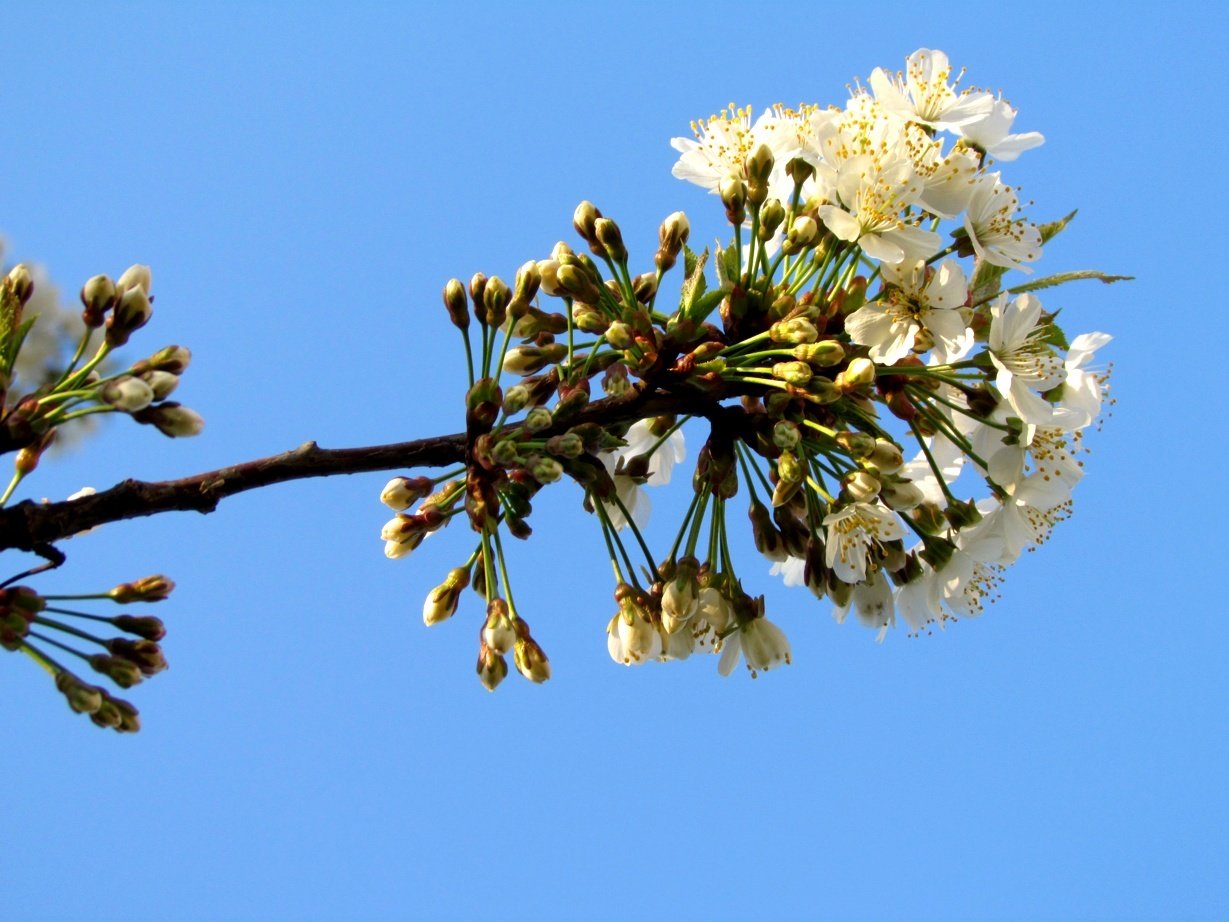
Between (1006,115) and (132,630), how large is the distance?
2732mm

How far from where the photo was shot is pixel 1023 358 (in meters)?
3.00

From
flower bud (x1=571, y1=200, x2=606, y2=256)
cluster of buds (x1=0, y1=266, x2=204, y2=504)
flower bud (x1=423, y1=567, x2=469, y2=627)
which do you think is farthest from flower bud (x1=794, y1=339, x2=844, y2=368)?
cluster of buds (x1=0, y1=266, x2=204, y2=504)

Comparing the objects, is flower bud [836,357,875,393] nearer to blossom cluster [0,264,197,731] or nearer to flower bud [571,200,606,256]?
flower bud [571,200,606,256]

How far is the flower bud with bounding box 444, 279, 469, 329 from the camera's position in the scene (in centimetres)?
293

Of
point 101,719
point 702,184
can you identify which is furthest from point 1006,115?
point 101,719

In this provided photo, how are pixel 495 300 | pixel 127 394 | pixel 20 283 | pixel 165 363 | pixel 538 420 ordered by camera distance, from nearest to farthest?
1. pixel 127 394
2. pixel 165 363
3. pixel 20 283
4. pixel 538 420
5. pixel 495 300

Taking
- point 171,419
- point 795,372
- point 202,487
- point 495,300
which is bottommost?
point 202,487

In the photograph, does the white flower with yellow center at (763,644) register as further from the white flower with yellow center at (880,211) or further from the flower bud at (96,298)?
the flower bud at (96,298)

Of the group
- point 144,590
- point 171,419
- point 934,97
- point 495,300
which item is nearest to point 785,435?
point 495,300

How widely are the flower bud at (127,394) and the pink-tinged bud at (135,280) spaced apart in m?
0.31

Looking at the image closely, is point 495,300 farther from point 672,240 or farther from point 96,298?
point 96,298

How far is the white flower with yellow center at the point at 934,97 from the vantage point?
10.3ft

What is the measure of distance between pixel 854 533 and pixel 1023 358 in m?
0.67

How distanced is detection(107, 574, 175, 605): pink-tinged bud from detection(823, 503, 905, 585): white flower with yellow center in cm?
161
